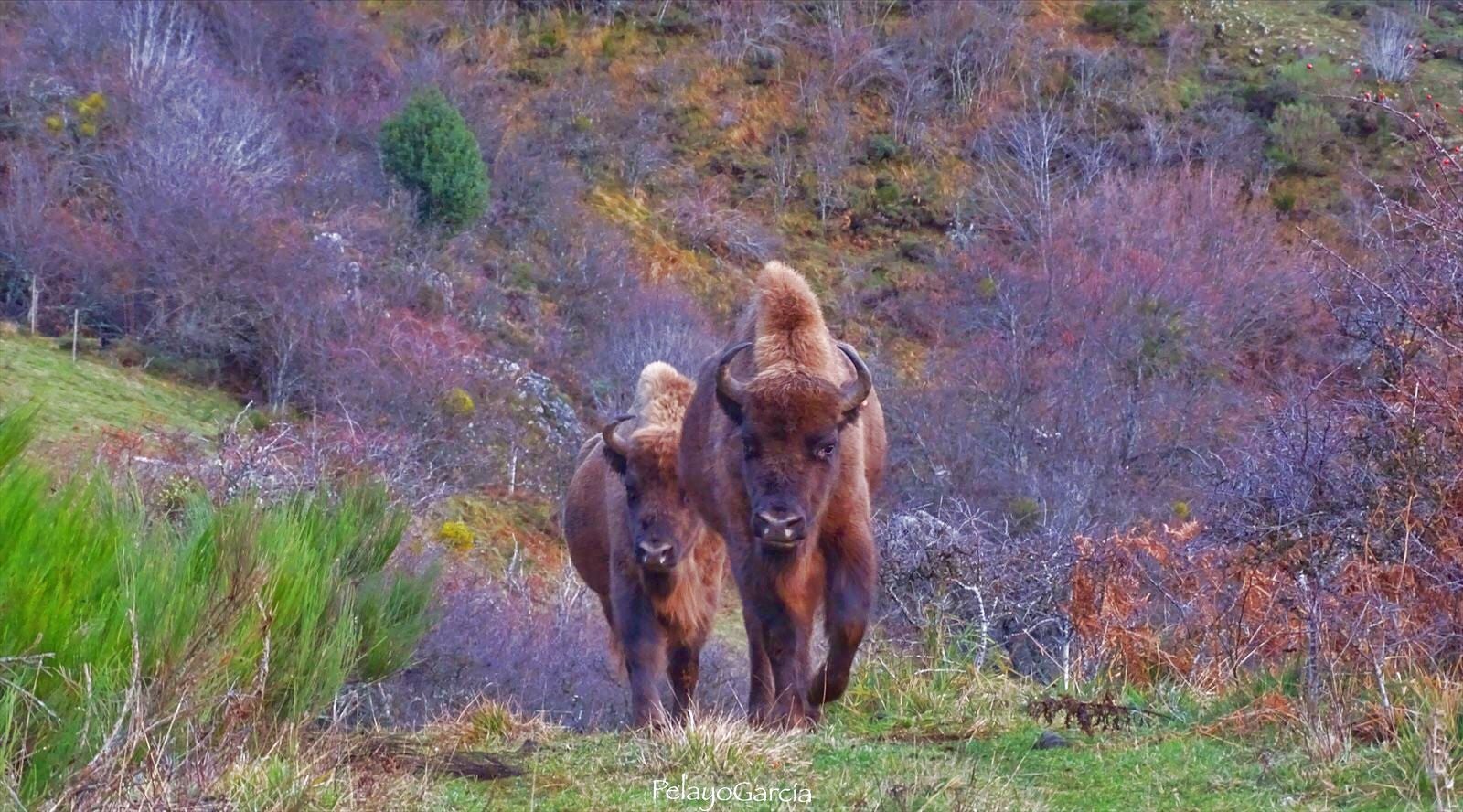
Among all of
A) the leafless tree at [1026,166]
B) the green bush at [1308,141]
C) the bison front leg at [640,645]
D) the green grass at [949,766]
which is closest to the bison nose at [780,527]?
the green grass at [949,766]

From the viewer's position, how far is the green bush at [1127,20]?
6269 cm

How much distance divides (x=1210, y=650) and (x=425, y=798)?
4.97 metres

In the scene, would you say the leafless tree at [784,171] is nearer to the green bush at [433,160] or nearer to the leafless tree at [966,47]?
the leafless tree at [966,47]

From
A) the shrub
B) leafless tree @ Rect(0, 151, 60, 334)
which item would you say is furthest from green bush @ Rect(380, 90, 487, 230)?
the shrub

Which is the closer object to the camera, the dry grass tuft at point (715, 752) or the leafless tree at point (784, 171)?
the dry grass tuft at point (715, 752)

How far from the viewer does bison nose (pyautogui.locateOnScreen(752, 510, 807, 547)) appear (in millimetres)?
7867

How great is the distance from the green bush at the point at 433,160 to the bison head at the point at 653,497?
3519 cm

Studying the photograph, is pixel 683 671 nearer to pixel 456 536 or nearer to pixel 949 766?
pixel 949 766

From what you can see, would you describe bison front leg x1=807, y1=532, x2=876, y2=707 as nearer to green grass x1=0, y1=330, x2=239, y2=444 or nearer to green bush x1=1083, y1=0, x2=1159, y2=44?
green grass x1=0, y1=330, x2=239, y2=444

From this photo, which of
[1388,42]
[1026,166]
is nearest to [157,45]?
[1026,166]

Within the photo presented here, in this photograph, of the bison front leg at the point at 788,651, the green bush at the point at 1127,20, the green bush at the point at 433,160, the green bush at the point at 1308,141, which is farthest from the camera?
the green bush at the point at 1127,20

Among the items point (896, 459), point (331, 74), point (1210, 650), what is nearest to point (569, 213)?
point (331, 74)

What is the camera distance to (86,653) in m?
5.65

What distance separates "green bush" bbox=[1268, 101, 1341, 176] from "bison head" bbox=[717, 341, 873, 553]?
161ft
